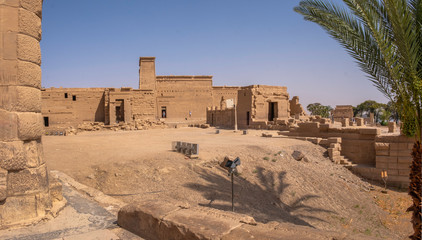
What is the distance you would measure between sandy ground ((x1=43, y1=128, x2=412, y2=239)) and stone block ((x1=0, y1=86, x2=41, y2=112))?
3841 millimetres

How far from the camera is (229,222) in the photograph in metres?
3.34

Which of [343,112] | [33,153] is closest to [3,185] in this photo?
[33,153]

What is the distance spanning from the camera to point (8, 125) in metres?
4.31

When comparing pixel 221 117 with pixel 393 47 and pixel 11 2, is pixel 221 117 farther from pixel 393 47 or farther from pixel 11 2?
pixel 11 2

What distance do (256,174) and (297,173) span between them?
190 centimetres

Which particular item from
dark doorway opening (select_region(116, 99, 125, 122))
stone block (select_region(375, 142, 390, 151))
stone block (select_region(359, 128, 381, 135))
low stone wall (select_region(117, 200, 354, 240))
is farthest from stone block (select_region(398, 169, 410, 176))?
dark doorway opening (select_region(116, 99, 125, 122))

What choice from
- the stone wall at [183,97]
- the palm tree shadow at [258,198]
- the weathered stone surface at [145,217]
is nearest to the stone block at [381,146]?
the palm tree shadow at [258,198]

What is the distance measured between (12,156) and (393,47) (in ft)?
21.8

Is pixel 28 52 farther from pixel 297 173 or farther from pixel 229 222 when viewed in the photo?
pixel 297 173

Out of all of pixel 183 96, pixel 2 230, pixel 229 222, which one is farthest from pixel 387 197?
pixel 183 96

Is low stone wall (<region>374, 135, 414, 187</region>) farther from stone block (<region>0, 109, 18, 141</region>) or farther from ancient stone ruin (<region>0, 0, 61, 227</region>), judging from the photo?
stone block (<region>0, 109, 18, 141</region>)

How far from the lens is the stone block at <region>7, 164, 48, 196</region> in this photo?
4336mm

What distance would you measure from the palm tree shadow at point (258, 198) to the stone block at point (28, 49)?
5.35 m

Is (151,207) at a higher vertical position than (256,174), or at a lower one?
higher
